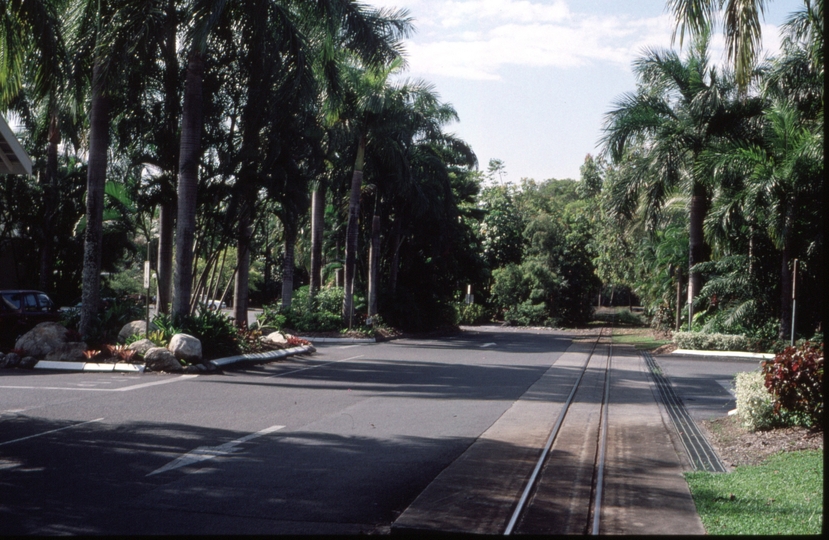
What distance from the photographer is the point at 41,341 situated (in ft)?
57.3

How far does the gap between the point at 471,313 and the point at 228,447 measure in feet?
150

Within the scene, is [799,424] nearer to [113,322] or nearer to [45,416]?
[45,416]

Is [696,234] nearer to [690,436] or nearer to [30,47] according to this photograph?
[690,436]

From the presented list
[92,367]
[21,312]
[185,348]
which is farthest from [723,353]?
[21,312]

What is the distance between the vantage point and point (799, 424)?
10.2 metres

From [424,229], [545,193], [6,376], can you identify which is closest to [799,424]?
[6,376]

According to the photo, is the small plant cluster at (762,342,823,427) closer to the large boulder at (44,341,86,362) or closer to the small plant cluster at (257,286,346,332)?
the large boulder at (44,341,86,362)

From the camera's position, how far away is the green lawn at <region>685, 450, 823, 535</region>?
5984 millimetres

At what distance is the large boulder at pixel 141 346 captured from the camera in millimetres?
17281

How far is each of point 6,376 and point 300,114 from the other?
33.0ft

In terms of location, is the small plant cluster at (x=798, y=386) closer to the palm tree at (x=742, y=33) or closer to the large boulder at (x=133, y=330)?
the palm tree at (x=742, y=33)

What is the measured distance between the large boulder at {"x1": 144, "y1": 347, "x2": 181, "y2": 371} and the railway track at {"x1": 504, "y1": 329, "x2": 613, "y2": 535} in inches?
336

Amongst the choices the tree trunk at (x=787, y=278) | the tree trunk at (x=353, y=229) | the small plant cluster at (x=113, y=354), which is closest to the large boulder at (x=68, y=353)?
the small plant cluster at (x=113, y=354)

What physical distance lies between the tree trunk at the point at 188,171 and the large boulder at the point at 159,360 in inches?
96.8
